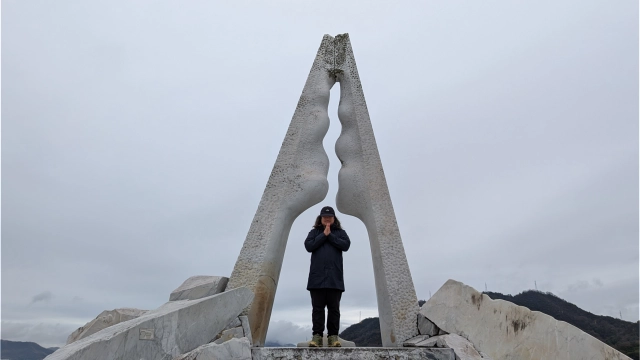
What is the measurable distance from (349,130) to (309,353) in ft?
15.4

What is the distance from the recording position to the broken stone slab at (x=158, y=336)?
409 centimetres

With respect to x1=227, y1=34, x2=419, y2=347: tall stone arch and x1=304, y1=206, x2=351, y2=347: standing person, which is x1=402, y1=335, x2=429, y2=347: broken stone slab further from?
x1=304, y1=206, x2=351, y2=347: standing person

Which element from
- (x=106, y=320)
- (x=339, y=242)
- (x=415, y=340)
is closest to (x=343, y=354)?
(x=339, y=242)

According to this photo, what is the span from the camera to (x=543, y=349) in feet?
15.1

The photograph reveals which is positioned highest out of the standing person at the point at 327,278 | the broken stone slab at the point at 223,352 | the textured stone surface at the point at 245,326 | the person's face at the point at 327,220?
the person's face at the point at 327,220

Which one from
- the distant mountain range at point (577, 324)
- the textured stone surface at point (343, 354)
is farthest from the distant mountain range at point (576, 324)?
the textured stone surface at point (343, 354)

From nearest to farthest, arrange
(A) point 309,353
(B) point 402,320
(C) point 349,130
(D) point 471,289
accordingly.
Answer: (A) point 309,353
(D) point 471,289
(B) point 402,320
(C) point 349,130

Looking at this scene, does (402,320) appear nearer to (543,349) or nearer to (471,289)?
(471,289)

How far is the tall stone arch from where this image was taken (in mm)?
6773

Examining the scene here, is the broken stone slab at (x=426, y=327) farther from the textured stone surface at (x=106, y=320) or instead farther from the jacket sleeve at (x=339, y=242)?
the textured stone surface at (x=106, y=320)

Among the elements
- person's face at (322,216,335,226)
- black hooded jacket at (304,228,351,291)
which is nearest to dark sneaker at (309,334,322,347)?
black hooded jacket at (304,228,351,291)

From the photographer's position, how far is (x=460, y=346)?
16.6 ft

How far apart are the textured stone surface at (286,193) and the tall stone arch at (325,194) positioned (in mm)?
14

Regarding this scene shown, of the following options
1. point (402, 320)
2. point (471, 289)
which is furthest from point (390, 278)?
point (471, 289)
